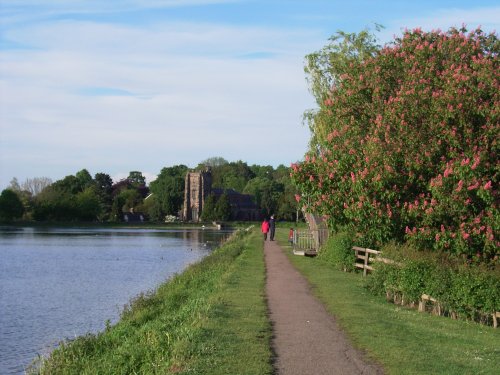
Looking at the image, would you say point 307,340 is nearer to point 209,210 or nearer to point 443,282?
point 443,282

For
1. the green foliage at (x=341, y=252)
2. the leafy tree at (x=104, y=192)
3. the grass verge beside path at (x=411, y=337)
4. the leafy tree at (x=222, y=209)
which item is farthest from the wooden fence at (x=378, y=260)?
the leafy tree at (x=104, y=192)

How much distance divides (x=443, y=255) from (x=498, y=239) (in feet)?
4.99

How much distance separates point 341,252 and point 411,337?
16.9 metres

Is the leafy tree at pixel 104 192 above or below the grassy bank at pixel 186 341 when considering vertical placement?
above

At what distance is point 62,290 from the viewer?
31.9m

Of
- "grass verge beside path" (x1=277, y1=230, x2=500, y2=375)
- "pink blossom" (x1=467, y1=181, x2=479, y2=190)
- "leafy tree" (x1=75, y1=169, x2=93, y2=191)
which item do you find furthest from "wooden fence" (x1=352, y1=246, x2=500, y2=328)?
"leafy tree" (x1=75, y1=169, x2=93, y2=191)

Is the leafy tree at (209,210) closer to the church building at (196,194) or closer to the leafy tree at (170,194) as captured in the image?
the church building at (196,194)

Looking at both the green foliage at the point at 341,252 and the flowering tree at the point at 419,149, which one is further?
the green foliage at the point at 341,252

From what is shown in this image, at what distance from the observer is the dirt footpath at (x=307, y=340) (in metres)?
10.9

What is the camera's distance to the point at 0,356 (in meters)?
18.2

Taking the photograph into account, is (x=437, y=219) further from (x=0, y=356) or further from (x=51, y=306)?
(x=51, y=306)

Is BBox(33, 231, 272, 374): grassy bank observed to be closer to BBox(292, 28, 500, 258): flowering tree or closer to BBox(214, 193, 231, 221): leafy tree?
BBox(292, 28, 500, 258): flowering tree

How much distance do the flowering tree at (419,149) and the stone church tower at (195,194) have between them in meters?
138

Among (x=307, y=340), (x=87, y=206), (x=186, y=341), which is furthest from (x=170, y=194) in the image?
(x=186, y=341)
